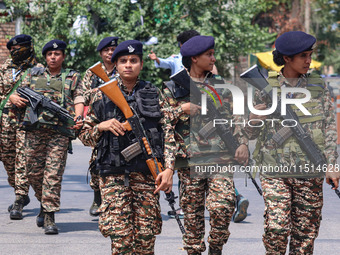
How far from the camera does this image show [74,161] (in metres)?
13.2

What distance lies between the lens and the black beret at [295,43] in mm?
4996

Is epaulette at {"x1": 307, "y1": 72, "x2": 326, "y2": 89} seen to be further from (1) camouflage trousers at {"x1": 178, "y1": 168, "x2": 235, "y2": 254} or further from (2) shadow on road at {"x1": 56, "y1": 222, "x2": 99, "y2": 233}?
(2) shadow on road at {"x1": 56, "y1": 222, "x2": 99, "y2": 233}

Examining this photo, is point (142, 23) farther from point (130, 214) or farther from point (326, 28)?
point (326, 28)

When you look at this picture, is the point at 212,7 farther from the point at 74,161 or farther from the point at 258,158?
the point at 258,158

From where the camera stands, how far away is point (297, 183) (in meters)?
5.02

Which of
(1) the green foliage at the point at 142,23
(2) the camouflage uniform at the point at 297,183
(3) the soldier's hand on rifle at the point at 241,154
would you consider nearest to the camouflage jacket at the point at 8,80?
(3) the soldier's hand on rifle at the point at 241,154

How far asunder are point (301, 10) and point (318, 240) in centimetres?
3035

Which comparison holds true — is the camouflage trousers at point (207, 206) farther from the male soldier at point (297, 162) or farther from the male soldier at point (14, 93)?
the male soldier at point (14, 93)

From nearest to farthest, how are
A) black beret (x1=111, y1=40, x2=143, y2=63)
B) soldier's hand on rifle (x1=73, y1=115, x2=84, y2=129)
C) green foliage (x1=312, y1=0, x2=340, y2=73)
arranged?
1. black beret (x1=111, y1=40, x2=143, y2=63)
2. soldier's hand on rifle (x1=73, y1=115, x2=84, y2=129)
3. green foliage (x1=312, y1=0, x2=340, y2=73)

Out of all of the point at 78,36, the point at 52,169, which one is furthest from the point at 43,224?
the point at 78,36

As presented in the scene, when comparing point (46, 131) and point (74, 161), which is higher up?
point (46, 131)

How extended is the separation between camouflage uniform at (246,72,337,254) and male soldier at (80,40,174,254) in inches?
30.9

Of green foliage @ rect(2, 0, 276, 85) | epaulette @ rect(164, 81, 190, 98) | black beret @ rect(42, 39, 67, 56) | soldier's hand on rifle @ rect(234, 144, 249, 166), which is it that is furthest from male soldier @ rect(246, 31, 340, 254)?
green foliage @ rect(2, 0, 276, 85)

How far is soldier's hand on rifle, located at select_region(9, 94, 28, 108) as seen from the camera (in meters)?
7.13
